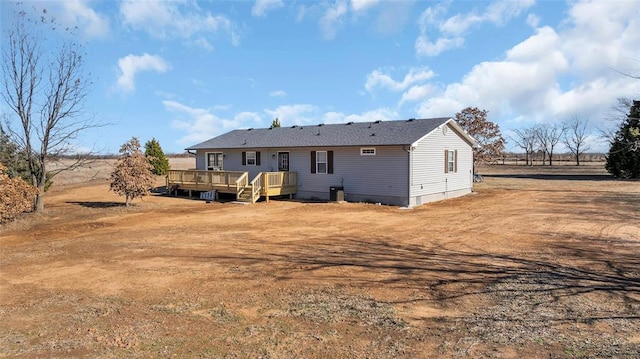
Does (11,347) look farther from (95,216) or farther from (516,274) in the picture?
(95,216)

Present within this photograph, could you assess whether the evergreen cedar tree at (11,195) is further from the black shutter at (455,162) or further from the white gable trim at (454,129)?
the black shutter at (455,162)

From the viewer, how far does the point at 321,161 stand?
2208 centimetres

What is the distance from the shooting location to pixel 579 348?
4.61 m

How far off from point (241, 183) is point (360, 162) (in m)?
6.08

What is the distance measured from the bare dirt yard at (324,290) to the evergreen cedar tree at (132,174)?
5.06 metres

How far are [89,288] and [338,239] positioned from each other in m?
6.05

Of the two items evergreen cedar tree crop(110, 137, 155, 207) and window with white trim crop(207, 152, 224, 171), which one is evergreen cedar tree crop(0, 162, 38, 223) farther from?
window with white trim crop(207, 152, 224, 171)

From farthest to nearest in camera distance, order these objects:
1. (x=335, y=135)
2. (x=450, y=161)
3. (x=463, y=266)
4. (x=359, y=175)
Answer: (x=335, y=135) → (x=450, y=161) → (x=359, y=175) → (x=463, y=266)

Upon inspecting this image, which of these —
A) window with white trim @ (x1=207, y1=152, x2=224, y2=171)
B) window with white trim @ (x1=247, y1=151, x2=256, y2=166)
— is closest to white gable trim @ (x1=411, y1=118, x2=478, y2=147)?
window with white trim @ (x1=247, y1=151, x2=256, y2=166)

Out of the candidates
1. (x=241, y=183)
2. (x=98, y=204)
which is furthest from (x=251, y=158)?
(x=98, y=204)

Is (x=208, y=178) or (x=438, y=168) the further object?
(x=208, y=178)

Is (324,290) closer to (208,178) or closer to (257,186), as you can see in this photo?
(257,186)

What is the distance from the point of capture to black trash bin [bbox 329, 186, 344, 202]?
67.5 ft

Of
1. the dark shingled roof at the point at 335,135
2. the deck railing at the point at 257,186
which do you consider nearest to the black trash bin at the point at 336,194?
the dark shingled roof at the point at 335,135
